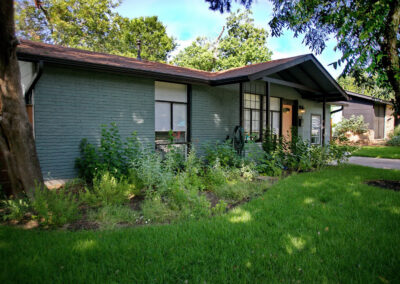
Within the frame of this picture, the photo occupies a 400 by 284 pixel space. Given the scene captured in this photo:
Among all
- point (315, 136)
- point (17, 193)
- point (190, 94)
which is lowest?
point (17, 193)

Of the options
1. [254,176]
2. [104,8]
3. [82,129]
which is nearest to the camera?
[82,129]

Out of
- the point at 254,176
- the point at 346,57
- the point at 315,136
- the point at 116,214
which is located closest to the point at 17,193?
the point at 116,214

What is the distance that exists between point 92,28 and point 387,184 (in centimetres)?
2250

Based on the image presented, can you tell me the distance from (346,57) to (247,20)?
851 inches

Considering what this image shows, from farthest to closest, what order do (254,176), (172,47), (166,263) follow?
(172,47) → (254,176) → (166,263)

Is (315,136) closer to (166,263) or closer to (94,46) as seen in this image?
(166,263)

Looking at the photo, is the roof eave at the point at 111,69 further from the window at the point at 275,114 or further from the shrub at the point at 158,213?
the window at the point at 275,114

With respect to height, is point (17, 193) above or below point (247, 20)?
below

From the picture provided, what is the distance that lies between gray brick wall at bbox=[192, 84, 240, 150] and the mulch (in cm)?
427

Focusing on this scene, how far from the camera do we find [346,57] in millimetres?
4484

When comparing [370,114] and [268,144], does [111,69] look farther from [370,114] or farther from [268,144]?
[370,114]

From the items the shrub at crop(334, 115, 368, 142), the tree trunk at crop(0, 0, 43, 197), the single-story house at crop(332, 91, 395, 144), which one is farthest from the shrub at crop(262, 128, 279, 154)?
the single-story house at crop(332, 91, 395, 144)

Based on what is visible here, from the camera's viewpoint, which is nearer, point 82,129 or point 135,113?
point 82,129

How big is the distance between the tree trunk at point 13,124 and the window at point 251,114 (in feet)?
22.0
